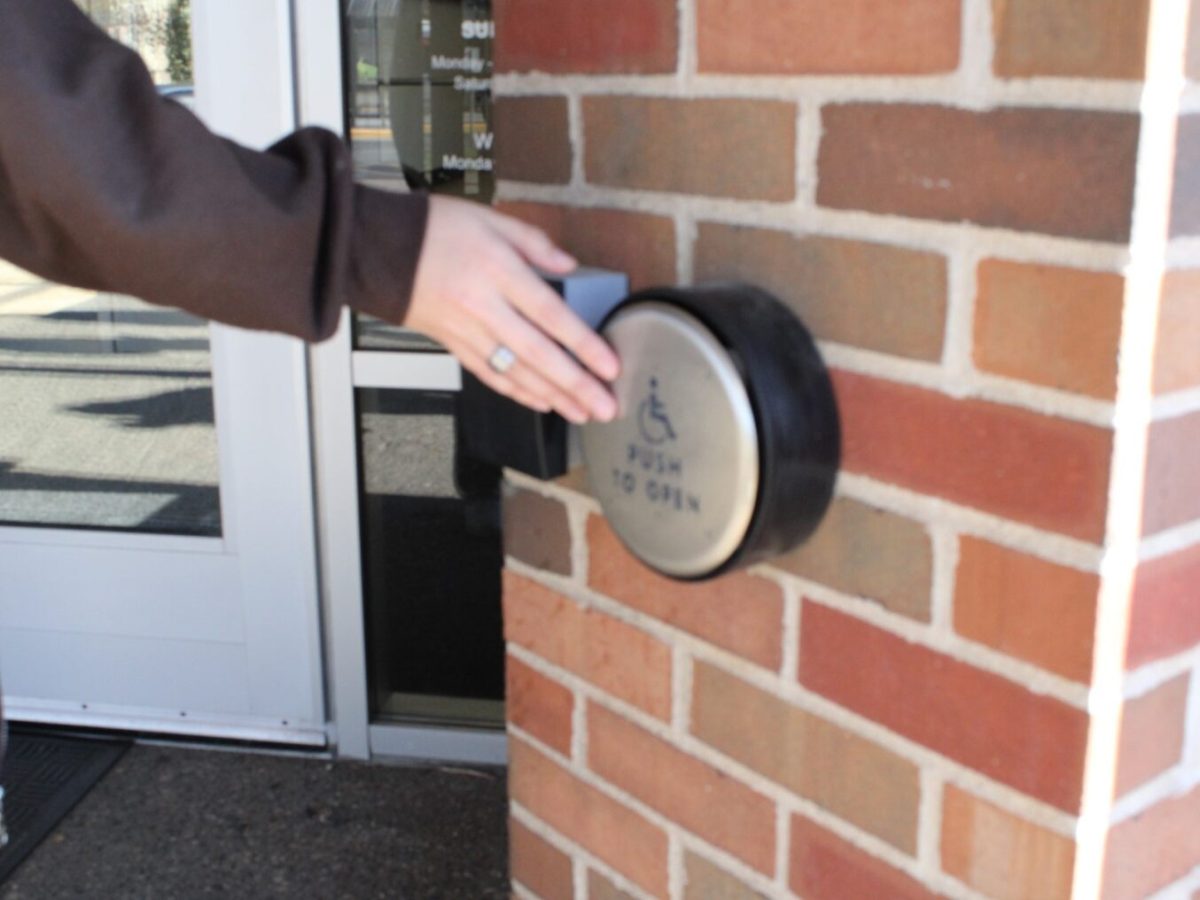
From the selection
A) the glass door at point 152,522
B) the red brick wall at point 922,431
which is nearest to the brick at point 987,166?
the red brick wall at point 922,431

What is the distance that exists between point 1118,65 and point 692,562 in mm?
412

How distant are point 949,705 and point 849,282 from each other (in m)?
0.28

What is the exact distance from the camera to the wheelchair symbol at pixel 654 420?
902 millimetres

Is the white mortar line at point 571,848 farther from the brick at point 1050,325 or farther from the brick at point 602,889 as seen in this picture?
the brick at point 1050,325

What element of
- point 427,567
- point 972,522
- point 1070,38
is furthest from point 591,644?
point 427,567

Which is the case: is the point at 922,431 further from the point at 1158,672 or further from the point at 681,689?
the point at 681,689

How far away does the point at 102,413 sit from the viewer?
302 cm

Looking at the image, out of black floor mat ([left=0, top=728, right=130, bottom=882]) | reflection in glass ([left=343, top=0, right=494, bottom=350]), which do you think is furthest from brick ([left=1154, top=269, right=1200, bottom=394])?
black floor mat ([left=0, top=728, right=130, bottom=882])

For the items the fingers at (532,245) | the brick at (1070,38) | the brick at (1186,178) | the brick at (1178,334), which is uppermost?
the brick at (1070,38)

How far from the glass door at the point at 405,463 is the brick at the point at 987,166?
70.4 inches

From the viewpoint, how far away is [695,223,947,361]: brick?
32.7 inches

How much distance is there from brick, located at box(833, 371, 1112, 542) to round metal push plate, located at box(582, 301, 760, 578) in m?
0.09

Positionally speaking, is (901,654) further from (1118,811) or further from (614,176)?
(614,176)

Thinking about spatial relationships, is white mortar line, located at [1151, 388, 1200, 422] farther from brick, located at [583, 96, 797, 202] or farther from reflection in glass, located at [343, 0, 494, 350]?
reflection in glass, located at [343, 0, 494, 350]
